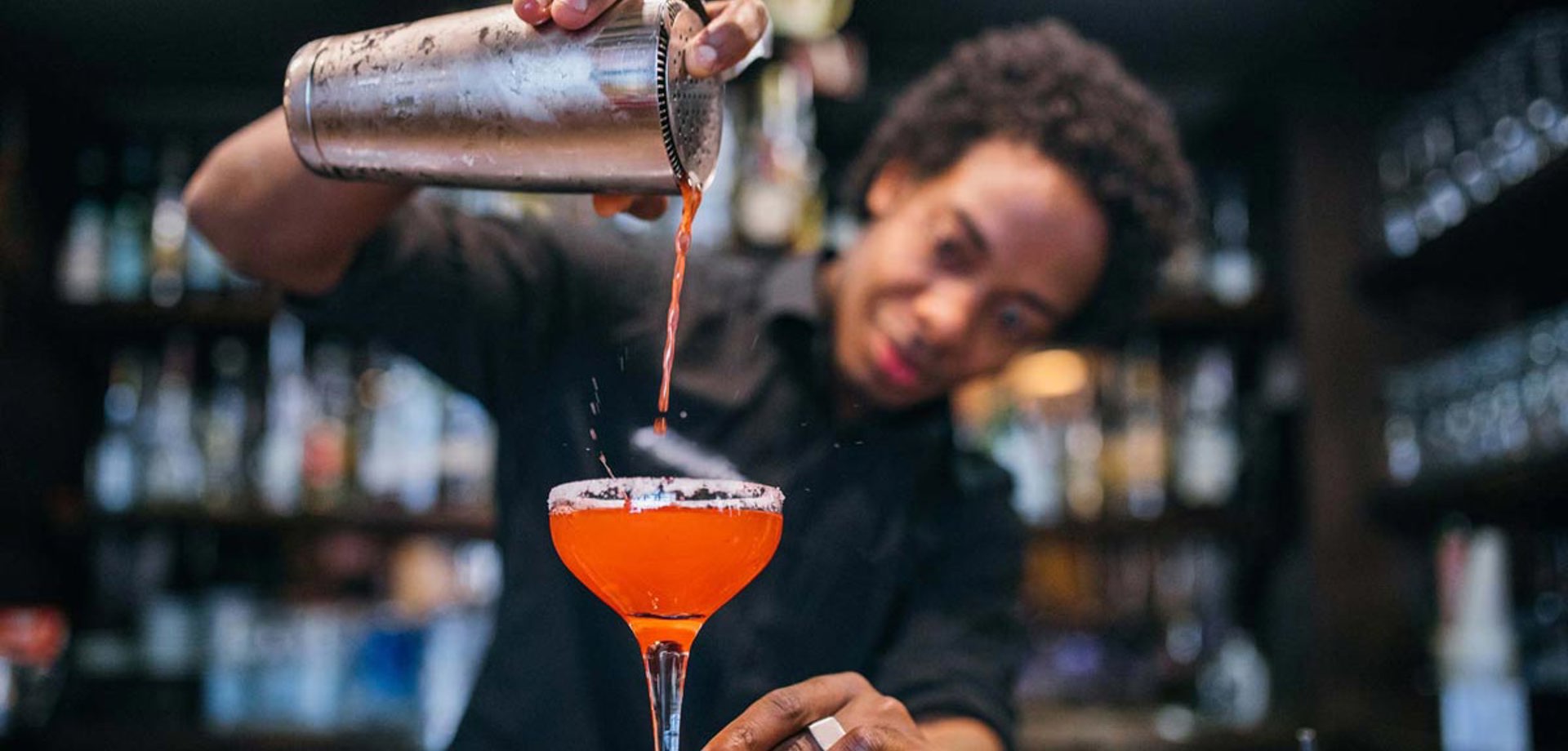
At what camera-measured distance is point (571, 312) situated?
135cm

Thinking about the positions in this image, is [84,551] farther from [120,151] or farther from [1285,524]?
[1285,524]

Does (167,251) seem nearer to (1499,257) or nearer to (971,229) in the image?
(971,229)

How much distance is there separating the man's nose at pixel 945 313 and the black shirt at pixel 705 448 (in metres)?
0.12

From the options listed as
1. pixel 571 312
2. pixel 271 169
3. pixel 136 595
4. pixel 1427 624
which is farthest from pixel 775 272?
pixel 136 595

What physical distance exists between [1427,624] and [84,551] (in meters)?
3.13

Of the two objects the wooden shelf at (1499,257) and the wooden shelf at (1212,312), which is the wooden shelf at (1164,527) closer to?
the wooden shelf at (1212,312)

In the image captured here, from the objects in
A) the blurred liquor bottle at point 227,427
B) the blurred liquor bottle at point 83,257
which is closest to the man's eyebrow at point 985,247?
the blurred liquor bottle at point 227,427

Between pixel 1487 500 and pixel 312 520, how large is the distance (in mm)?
2349

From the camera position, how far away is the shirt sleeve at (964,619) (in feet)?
4.25

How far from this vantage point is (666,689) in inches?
34.8

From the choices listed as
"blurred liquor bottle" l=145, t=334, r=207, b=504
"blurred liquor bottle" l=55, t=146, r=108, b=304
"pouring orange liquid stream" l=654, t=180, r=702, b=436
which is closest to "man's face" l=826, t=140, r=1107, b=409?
"pouring orange liquid stream" l=654, t=180, r=702, b=436

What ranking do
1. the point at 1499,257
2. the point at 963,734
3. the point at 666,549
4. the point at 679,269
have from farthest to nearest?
the point at 1499,257 < the point at 963,734 < the point at 679,269 < the point at 666,549

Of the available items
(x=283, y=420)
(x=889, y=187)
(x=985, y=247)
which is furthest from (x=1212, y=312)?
(x=283, y=420)

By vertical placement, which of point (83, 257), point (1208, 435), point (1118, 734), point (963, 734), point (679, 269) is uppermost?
point (83, 257)
